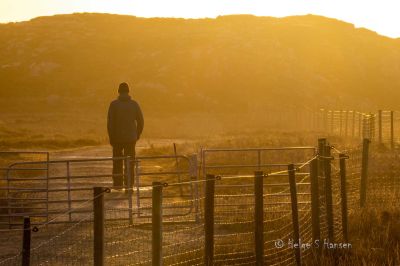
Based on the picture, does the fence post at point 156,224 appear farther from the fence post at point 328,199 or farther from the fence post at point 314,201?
the fence post at point 328,199

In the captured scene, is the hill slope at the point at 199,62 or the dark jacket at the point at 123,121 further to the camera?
the hill slope at the point at 199,62

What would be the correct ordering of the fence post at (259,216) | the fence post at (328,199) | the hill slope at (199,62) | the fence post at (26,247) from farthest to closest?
1. the hill slope at (199,62)
2. the fence post at (328,199)
3. the fence post at (259,216)
4. the fence post at (26,247)

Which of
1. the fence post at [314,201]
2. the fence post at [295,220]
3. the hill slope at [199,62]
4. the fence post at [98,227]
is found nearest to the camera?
the fence post at [98,227]

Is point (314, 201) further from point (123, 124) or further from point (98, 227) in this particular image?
point (123, 124)

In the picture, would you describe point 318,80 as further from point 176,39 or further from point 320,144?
point 320,144

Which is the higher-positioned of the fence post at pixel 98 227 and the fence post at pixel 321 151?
the fence post at pixel 321 151

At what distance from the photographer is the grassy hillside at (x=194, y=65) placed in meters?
120

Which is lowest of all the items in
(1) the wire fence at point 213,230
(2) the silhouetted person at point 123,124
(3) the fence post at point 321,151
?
A: (1) the wire fence at point 213,230

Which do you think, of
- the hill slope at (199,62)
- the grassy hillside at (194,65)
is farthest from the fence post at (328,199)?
the hill slope at (199,62)

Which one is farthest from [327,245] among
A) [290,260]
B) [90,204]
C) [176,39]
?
[176,39]

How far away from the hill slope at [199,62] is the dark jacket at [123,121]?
9165cm

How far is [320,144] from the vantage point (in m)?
12.8

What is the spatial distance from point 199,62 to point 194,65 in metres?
1.67

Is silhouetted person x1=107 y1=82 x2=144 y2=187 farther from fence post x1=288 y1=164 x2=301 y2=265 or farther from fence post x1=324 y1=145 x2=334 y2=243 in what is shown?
fence post x1=288 y1=164 x2=301 y2=265
